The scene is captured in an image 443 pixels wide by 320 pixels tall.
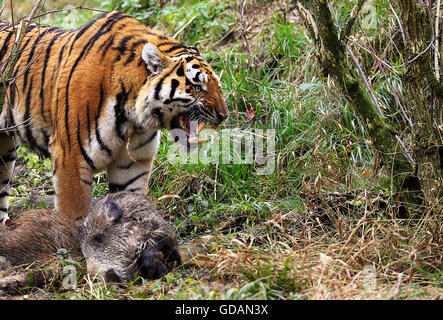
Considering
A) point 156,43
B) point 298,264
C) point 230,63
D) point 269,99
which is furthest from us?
point 230,63

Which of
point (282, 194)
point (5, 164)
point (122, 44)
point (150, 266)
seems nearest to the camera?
point (150, 266)

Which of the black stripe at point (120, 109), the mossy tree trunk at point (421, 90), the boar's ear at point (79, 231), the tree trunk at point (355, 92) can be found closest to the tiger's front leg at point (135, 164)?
the black stripe at point (120, 109)

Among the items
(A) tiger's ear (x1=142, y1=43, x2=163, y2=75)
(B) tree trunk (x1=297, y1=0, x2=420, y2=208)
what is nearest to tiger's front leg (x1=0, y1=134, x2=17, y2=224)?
(A) tiger's ear (x1=142, y1=43, x2=163, y2=75)

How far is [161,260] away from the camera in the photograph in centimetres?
432

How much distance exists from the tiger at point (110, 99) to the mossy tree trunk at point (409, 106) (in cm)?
94

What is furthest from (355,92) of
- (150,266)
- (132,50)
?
(150,266)

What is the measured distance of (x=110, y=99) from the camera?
481 cm

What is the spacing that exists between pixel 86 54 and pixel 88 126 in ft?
1.95

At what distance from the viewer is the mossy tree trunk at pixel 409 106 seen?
425 cm

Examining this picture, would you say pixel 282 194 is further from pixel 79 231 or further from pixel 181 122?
pixel 79 231

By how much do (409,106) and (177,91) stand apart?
5.53ft

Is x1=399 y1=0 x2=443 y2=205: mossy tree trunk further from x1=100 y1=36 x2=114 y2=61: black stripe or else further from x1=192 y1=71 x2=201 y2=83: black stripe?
x1=100 y1=36 x2=114 y2=61: black stripe
